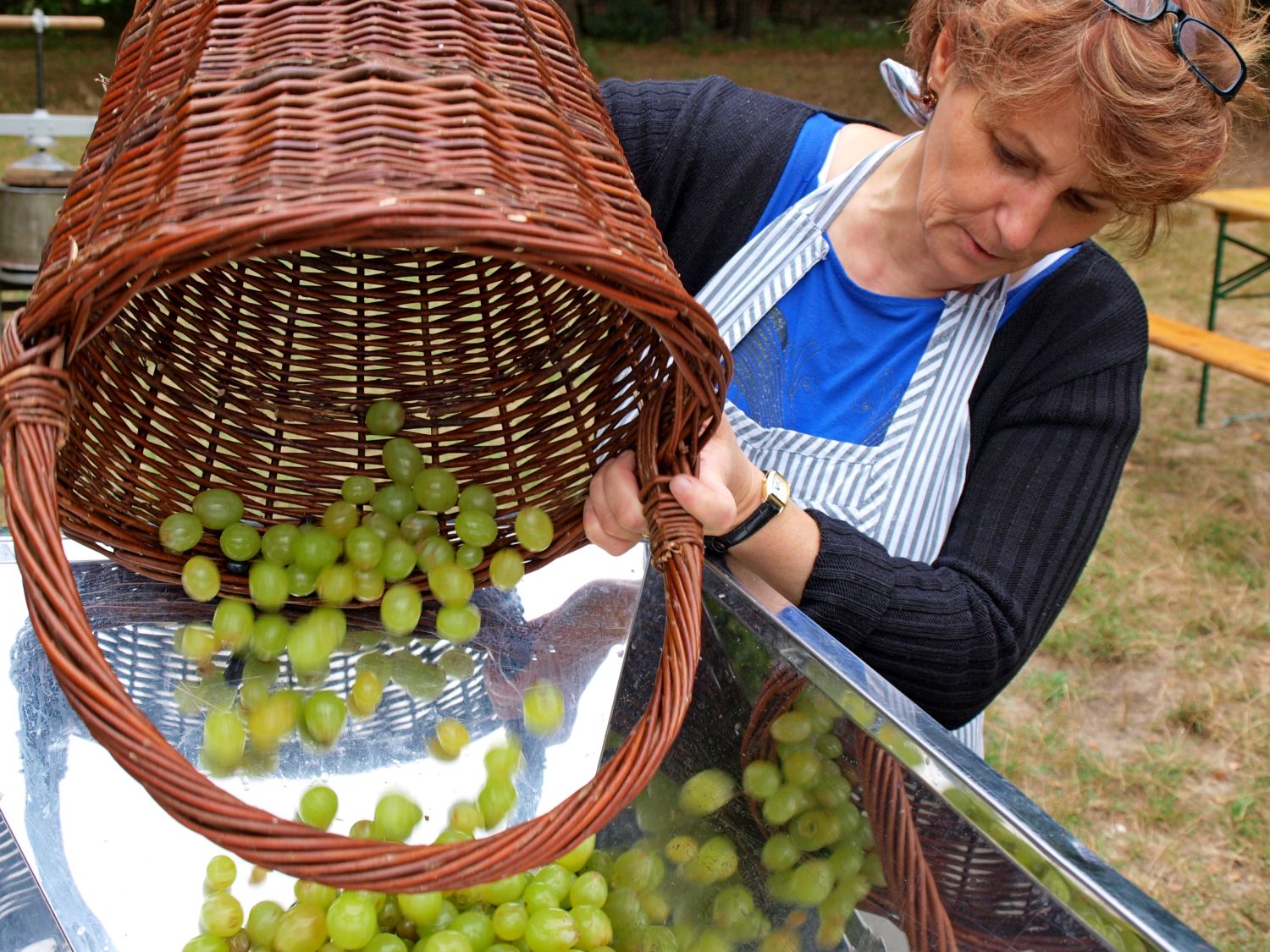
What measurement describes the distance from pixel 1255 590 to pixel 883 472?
6.56 ft

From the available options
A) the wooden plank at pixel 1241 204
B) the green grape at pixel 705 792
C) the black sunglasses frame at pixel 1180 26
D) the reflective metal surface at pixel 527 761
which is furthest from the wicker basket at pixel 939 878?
the wooden plank at pixel 1241 204

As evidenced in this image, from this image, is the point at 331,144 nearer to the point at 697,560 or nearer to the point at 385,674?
the point at 697,560

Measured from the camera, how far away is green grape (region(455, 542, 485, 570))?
1089mm

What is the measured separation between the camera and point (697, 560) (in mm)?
916

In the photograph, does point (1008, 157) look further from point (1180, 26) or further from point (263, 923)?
point (263, 923)

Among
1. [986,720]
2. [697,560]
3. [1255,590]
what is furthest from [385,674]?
[1255,590]

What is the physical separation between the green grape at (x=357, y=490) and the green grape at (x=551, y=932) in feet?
1.40

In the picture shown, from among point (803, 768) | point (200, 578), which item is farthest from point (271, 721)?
point (803, 768)

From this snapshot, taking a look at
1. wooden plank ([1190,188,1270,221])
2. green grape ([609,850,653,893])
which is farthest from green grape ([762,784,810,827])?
wooden plank ([1190,188,1270,221])

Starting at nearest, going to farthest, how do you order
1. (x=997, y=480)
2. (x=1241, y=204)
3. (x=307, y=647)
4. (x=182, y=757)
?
(x=182, y=757) < (x=307, y=647) < (x=997, y=480) < (x=1241, y=204)

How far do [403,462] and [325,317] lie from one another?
201 mm

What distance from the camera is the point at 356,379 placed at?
1.21 metres

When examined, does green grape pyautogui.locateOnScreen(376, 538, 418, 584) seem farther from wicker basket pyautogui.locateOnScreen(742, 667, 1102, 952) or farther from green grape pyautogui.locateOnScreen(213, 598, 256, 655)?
wicker basket pyautogui.locateOnScreen(742, 667, 1102, 952)

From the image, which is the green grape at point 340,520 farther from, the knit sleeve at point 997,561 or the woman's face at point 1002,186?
the woman's face at point 1002,186
